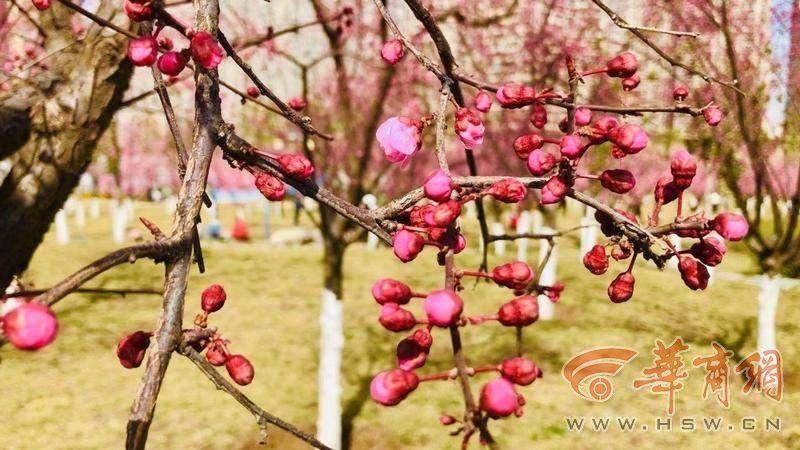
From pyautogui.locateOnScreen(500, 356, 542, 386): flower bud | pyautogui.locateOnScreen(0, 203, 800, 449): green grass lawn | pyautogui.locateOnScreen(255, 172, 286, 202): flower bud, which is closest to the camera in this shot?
pyautogui.locateOnScreen(500, 356, 542, 386): flower bud

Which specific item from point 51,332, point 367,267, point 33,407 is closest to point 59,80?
point 51,332

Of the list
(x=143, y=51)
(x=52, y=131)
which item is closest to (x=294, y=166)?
(x=143, y=51)

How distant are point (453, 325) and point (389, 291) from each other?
230 millimetres

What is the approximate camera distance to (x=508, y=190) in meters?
1.09

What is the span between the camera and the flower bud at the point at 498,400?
83 cm

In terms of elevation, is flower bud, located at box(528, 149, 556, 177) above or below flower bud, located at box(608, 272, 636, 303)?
above

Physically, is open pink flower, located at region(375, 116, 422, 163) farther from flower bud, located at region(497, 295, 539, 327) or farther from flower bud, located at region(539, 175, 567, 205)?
flower bud, located at region(497, 295, 539, 327)

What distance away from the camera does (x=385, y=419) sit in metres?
6.66

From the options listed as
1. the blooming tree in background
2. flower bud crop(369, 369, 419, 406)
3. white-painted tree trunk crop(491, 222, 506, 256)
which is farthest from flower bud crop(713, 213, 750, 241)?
white-painted tree trunk crop(491, 222, 506, 256)

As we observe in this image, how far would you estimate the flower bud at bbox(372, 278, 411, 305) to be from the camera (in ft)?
3.48

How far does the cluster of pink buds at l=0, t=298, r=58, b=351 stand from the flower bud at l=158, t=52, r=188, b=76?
2.10ft

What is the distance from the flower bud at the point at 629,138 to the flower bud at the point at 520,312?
39cm

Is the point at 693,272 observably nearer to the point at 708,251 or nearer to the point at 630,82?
the point at 708,251

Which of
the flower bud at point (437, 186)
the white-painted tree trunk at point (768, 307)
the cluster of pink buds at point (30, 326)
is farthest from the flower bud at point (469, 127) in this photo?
the white-painted tree trunk at point (768, 307)
